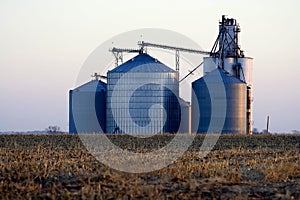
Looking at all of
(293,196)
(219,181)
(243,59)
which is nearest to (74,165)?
(219,181)

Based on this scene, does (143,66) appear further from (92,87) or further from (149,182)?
(149,182)

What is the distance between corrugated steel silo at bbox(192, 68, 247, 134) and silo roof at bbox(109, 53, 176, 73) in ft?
13.8

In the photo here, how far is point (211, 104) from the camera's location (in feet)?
234

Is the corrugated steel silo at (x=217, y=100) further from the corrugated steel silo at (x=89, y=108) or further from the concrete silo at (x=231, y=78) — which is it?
the corrugated steel silo at (x=89, y=108)

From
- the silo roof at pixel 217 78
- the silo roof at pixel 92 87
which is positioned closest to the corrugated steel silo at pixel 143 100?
the silo roof at pixel 217 78

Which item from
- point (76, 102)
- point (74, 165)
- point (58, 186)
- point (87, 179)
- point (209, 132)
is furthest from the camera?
point (76, 102)

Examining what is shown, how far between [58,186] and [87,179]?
5.75 feet

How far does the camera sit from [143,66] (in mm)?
72375

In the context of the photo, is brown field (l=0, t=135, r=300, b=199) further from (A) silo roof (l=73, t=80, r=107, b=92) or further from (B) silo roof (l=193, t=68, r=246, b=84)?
(A) silo roof (l=73, t=80, r=107, b=92)

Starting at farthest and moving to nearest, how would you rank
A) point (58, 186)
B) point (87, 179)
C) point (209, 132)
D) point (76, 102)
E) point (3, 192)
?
point (76, 102) < point (209, 132) < point (87, 179) < point (58, 186) < point (3, 192)

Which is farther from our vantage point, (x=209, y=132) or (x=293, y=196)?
(x=209, y=132)

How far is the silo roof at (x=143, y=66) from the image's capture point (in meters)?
71.9

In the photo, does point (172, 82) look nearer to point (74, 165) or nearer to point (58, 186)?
point (74, 165)

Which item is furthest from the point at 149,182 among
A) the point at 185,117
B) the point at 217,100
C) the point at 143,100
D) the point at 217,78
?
the point at 185,117
